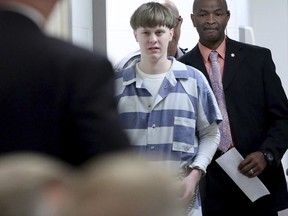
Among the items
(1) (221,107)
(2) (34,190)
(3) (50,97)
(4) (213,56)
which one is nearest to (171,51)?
(4) (213,56)

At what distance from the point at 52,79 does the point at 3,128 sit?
0.07 m

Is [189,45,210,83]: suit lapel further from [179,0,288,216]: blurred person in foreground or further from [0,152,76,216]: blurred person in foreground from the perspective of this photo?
[0,152,76,216]: blurred person in foreground

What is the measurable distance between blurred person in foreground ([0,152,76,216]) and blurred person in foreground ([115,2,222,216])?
214 centimetres

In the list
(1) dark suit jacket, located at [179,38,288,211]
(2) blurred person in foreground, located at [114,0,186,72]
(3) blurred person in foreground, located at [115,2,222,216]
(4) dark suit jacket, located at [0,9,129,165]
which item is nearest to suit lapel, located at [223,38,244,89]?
(1) dark suit jacket, located at [179,38,288,211]

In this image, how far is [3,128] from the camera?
72cm

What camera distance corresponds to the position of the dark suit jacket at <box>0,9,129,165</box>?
0.70 metres

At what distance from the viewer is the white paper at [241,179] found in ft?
10.2

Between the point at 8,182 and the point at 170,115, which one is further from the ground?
the point at 8,182

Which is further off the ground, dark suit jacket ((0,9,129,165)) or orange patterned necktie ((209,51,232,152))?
dark suit jacket ((0,9,129,165))

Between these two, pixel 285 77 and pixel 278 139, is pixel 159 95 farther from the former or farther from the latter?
pixel 285 77

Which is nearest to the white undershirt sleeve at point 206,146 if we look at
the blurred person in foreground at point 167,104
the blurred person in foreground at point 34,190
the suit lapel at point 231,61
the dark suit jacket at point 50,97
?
the blurred person in foreground at point 167,104

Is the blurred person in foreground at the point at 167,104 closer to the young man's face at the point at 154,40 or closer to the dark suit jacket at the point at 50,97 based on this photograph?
the young man's face at the point at 154,40

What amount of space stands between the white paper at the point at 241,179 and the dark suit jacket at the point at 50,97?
238 cm

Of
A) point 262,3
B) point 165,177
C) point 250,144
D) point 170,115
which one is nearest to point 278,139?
A: point 250,144
